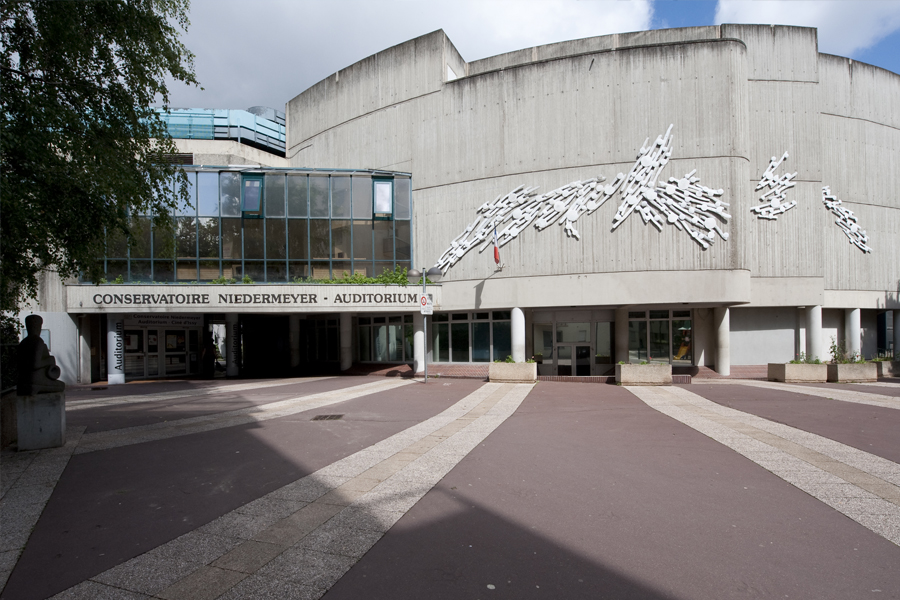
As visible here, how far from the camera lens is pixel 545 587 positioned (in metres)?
3.66

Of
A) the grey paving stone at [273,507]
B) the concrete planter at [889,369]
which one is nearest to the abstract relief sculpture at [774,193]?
the concrete planter at [889,369]

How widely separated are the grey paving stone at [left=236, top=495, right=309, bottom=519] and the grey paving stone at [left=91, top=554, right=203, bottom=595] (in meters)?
1.09

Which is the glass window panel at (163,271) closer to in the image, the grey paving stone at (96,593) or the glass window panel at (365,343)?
the glass window panel at (365,343)

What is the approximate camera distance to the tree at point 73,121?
7008mm

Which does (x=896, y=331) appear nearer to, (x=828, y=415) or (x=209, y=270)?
(x=828, y=415)

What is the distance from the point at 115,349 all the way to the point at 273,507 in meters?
19.8

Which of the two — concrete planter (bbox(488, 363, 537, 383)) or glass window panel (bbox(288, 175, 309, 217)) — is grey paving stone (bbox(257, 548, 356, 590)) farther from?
glass window panel (bbox(288, 175, 309, 217))

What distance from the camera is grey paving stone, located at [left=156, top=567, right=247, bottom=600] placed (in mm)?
3533

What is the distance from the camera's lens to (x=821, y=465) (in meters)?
6.81

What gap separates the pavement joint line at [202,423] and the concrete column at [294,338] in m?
15.5

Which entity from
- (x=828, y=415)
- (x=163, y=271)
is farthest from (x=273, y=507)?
(x=163, y=271)

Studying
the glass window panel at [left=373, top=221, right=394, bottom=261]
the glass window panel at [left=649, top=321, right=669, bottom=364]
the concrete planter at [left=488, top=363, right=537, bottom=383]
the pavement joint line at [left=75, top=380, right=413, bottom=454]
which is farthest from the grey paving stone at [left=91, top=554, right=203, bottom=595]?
the glass window panel at [left=649, top=321, right=669, bottom=364]

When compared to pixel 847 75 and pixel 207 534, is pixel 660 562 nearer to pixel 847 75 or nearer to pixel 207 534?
pixel 207 534

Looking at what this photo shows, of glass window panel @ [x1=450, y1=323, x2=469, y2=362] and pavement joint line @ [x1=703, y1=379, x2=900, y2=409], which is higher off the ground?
glass window panel @ [x1=450, y1=323, x2=469, y2=362]
